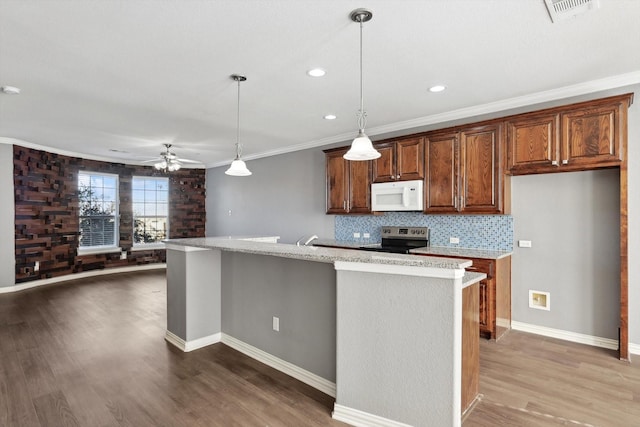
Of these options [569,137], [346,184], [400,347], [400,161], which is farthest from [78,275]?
[569,137]

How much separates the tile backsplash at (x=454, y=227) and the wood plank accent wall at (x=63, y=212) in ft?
16.5

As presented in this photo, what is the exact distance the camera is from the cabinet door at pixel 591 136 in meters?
3.07

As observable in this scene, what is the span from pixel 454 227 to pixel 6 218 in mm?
7006

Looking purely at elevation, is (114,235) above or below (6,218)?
below

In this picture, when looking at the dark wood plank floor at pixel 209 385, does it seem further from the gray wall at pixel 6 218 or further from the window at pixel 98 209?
the window at pixel 98 209

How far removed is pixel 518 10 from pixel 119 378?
3.87 metres

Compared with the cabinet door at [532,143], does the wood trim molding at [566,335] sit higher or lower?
lower

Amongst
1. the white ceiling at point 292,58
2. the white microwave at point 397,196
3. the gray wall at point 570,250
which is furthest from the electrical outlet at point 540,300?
the white ceiling at point 292,58

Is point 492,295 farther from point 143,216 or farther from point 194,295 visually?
point 143,216

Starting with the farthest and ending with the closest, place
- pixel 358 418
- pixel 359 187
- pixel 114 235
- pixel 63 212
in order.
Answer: pixel 114 235, pixel 63 212, pixel 359 187, pixel 358 418

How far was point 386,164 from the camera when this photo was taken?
15.2ft

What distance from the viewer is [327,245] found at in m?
5.04

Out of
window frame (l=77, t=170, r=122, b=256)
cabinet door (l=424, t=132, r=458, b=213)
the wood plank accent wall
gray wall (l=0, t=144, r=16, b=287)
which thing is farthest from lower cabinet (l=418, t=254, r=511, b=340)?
window frame (l=77, t=170, r=122, b=256)

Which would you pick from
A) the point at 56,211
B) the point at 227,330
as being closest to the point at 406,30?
the point at 227,330
